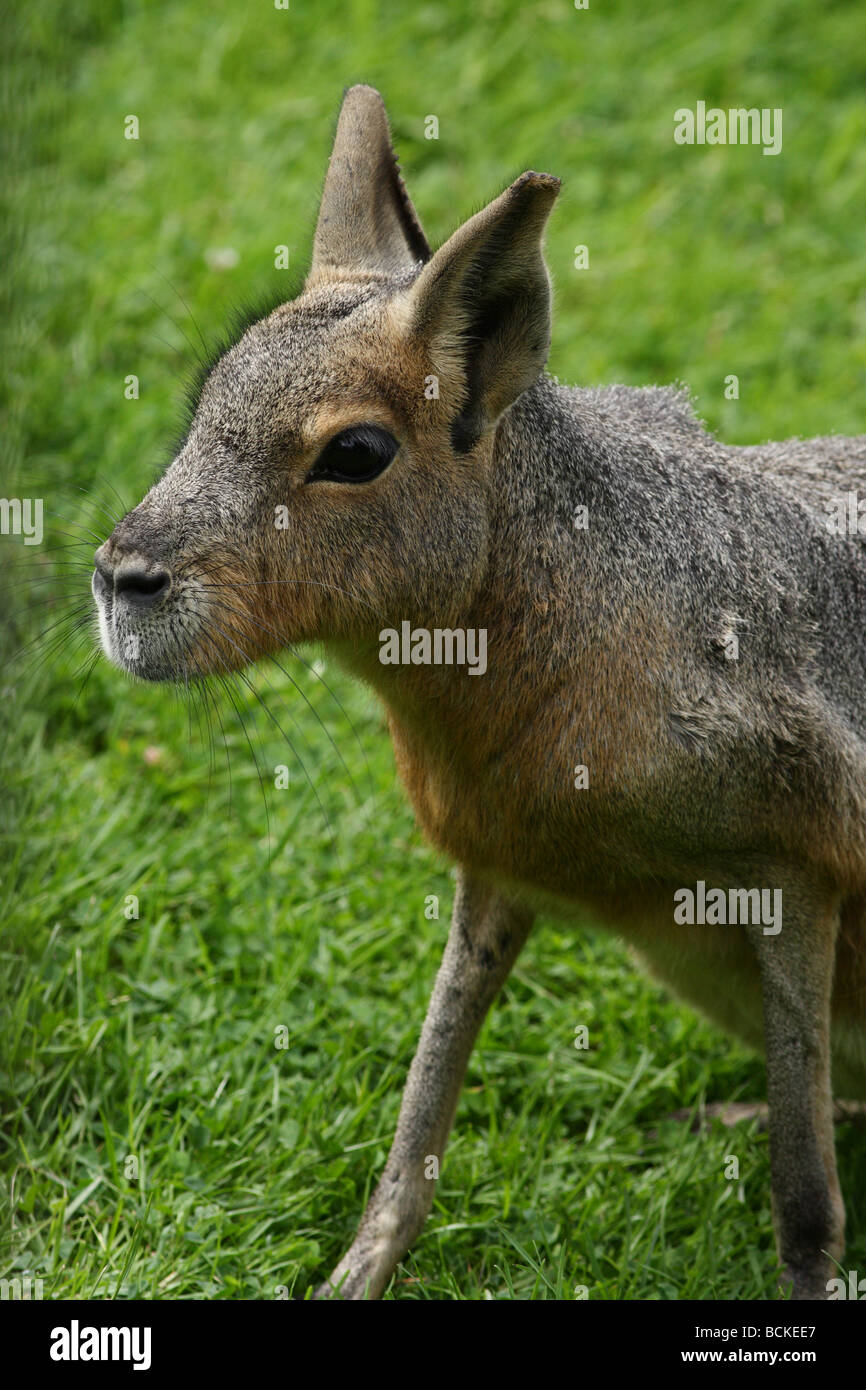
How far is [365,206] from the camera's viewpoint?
4.62 metres

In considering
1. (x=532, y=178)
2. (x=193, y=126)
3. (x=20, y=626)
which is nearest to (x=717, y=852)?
(x=532, y=178)

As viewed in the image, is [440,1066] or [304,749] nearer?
[440,1066]

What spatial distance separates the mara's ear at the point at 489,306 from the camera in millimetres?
3848

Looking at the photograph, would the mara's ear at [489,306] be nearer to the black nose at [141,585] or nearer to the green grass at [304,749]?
the black nose at [141,585]

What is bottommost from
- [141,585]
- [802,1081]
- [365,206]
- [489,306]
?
[802,1081]

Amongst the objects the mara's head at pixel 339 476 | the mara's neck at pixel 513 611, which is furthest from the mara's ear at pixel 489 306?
→ the mara's neck at pixel 513 611

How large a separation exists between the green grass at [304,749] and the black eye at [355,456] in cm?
79

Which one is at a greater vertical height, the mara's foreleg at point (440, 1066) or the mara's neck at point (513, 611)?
the mara's neck at point (513, 611)

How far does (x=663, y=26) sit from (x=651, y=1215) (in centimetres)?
725

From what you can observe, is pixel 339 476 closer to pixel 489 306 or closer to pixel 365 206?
pixel 489 306

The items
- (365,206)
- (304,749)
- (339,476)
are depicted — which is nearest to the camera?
(339,476)

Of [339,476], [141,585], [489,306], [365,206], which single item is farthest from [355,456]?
[365,206]

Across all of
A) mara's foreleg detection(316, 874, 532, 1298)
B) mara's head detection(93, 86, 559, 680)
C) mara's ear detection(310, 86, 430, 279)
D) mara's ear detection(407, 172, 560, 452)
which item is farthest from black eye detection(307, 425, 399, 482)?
mara's foreleg detection(316, 874, 532, 1298)

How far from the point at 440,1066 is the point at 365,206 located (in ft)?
8.09
